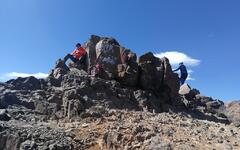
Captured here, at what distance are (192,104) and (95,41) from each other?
10.4 meters

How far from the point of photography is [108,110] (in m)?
25.7

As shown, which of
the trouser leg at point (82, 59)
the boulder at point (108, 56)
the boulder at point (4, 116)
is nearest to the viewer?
the boulder at point (4, 116)

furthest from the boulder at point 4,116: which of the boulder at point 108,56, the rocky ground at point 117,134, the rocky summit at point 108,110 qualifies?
the boulder at point 108,56

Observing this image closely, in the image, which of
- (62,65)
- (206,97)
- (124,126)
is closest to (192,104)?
(206,97)

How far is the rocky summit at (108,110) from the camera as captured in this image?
2059 cm

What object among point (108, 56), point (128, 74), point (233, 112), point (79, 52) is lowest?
point (233, 112)

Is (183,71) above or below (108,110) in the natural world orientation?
above

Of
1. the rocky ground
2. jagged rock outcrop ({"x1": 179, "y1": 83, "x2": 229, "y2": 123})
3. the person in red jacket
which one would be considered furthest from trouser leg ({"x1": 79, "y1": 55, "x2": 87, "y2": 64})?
the rocky ground

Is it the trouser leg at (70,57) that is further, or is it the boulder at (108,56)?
the trouser leg at (70,57)

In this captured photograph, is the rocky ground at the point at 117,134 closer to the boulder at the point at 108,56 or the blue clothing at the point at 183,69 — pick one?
the boulder at the point at 108,56

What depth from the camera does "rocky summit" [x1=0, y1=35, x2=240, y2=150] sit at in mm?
20594

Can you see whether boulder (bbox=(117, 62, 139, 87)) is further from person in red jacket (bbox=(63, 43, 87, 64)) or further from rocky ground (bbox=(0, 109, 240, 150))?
rocky ground (bbox=(0, 109, 240, 150))

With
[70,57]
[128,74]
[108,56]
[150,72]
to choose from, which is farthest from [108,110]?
[70,57]

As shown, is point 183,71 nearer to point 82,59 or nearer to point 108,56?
point 108,56
